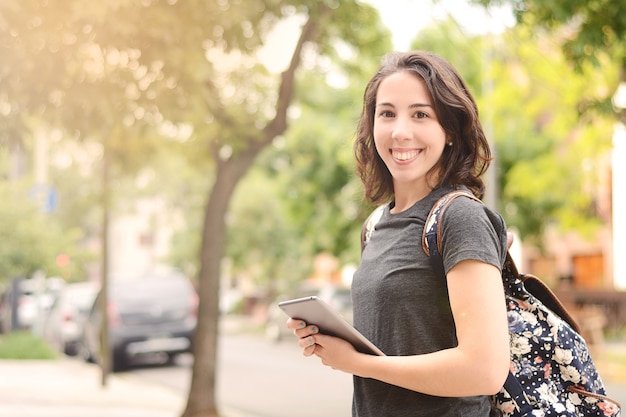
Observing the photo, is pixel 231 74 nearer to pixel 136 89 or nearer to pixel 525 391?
pixel 136 89

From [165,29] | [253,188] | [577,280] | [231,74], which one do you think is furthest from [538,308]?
[577,280]

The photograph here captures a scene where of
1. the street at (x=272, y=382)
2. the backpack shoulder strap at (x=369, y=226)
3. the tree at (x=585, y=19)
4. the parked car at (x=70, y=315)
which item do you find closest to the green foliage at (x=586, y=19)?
the tree at (x=585, y=19)

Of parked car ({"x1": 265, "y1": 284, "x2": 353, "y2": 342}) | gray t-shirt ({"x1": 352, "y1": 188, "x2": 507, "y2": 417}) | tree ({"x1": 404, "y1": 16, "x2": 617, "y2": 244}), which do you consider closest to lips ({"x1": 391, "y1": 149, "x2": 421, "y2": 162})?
gray t-shirt ({"x1": 352, "y1": 188, "x2": 507, "y2": 417})

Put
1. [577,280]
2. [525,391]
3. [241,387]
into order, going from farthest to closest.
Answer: [577,280] → [241,387] → [525,391]

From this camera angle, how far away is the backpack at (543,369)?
1.97m

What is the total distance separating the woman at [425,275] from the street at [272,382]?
8.67 m

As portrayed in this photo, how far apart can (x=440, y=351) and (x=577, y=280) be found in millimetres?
35062

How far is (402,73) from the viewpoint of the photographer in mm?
2082

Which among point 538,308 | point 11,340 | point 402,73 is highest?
point 402,73

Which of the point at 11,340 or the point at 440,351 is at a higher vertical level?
the point at 440,351

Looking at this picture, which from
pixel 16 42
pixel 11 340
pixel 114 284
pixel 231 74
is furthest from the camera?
pixel 11 340

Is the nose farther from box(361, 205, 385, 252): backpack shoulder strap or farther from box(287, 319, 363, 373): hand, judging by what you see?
box(287, 319, 363, 373): hand

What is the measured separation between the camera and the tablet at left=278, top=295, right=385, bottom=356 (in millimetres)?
1862

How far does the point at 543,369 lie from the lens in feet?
6.55
